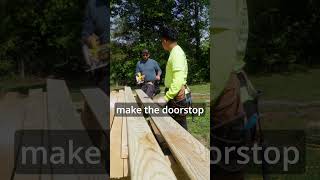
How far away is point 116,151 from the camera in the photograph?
4.87 ft

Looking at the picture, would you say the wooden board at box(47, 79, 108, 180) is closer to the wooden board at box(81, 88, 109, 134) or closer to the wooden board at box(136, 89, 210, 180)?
the wooden board at box(81, 88, 109, 134)

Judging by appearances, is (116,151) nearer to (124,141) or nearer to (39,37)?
(124,141)

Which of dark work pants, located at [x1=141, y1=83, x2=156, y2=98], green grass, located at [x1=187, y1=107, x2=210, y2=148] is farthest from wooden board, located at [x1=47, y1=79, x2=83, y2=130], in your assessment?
green grass, located at [x1=187, y1=107, x2=210, y2=148]

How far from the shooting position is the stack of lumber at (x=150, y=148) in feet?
3.92

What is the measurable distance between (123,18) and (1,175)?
525 millimetres

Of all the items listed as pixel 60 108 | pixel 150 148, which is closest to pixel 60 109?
pixel 60 108

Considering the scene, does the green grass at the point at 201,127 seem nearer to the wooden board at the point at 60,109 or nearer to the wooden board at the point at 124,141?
the wooden board at the point at 124,141

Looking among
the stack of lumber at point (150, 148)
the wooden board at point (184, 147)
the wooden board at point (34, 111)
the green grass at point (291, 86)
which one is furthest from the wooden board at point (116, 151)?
the green grass at point (291, 86)

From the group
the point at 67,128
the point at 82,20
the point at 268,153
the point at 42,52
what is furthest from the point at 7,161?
the point at 268,153

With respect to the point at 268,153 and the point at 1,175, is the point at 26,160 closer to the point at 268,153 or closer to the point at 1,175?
the point at 1,175

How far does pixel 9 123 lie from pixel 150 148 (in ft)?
1.50

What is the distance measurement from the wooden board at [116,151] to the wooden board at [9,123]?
278 millimetres

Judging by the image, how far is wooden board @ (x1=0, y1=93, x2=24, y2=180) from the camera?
140 centimetres

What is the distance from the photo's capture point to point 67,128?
1.35m
